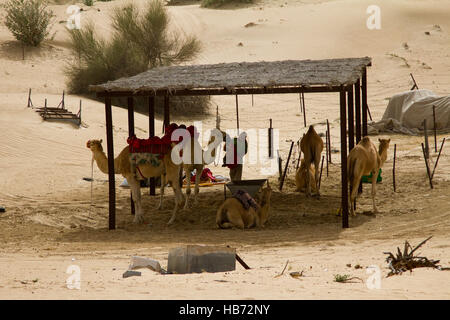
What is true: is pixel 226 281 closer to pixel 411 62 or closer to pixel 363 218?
pixel 363 218

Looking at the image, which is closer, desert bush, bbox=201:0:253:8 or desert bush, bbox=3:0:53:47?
desert bush, bbox=3:0:53:47

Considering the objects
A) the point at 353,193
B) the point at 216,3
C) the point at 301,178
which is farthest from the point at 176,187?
the point at 216,3

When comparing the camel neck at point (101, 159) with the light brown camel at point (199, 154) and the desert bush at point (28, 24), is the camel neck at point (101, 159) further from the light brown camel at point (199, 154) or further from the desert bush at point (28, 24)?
the desert bush at point (28, 24)

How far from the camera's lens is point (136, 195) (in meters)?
13.5

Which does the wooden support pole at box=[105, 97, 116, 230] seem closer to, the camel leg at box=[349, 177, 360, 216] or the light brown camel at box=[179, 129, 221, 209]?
the light brown camel at box=[179, 129, 221, 209]

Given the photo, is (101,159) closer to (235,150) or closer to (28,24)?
(235,150)

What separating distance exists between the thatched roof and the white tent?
24.5 feet

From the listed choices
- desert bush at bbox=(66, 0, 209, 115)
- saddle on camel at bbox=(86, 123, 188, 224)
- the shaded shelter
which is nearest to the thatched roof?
the shaded shelter

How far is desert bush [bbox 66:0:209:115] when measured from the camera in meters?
28.5

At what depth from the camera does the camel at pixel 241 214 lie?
1259 centimetres

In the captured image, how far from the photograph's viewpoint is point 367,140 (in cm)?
1358
